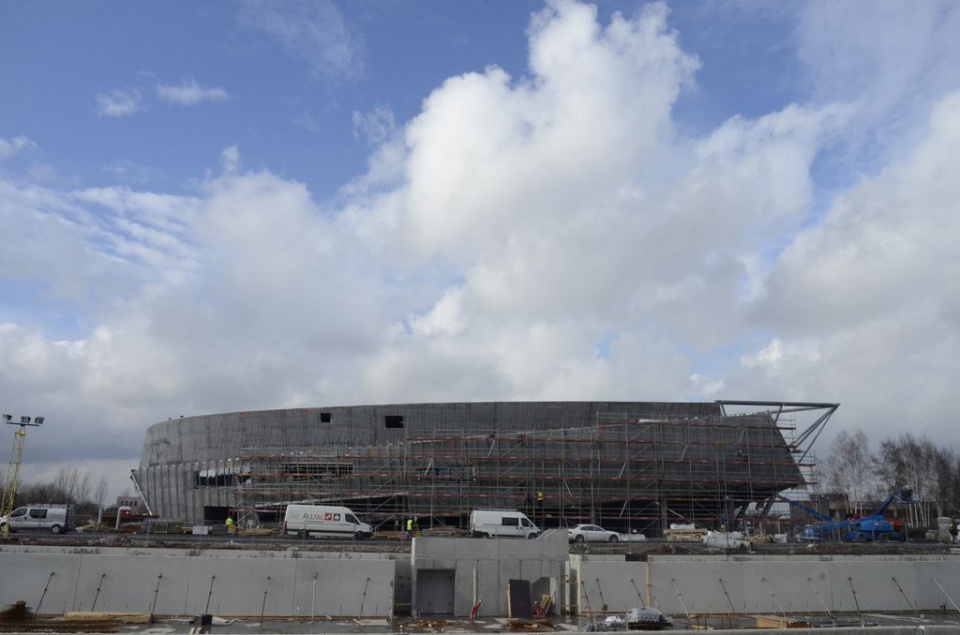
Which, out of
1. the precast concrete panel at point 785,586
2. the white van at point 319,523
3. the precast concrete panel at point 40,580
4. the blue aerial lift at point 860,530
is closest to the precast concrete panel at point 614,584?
the precast concrete panel at point 785,586

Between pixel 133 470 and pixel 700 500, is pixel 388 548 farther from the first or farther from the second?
pixel 133 470

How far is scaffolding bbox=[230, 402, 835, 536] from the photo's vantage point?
47812 millimetres

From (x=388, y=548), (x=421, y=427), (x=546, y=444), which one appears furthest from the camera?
(x=421, y=427)

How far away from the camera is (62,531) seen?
127 feet

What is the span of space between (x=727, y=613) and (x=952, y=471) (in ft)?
220

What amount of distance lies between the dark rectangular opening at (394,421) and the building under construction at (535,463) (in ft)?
0.24

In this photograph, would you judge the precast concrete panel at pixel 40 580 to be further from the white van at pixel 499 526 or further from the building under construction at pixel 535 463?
the building under construction at pixel 535 463

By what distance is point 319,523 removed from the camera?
1442 inches

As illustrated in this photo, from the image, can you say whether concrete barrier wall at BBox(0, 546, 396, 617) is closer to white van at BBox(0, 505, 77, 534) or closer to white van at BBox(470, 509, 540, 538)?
white van at BBox(470, 509, 540, 538)

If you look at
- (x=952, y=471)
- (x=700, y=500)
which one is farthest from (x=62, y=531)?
(x=952, y=471)

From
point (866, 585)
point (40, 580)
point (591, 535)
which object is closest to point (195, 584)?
point (40, 580)

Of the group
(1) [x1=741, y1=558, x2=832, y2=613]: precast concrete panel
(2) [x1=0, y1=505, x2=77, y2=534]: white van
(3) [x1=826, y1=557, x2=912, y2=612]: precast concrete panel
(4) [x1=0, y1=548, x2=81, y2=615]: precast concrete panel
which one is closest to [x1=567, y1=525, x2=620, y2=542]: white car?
(1) [x1=741, y1=558, x2=832, y2=613]: precast concrete panel

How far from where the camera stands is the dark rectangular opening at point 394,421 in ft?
172

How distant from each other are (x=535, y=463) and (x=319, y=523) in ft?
54.7
